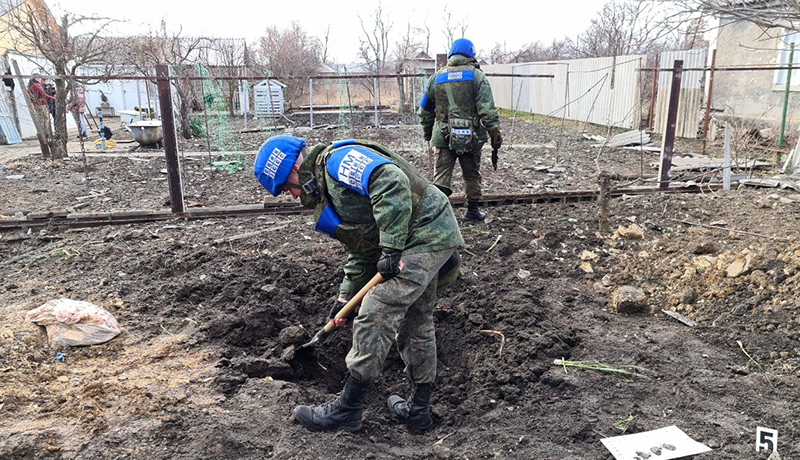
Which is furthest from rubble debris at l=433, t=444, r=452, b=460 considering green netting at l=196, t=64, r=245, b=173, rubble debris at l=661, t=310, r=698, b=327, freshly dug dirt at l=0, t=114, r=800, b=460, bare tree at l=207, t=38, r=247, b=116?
bare tree at l=207, t=38, r=247, b=116

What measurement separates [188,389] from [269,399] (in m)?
0.47

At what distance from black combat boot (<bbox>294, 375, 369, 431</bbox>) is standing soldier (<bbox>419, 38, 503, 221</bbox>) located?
3540mm

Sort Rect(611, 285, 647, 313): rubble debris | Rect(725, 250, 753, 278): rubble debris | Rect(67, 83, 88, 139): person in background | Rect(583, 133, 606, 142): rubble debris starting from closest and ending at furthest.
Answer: Rect(611, 285, 647, 313): rubble debris < Rect(725, 250, 753, 278): rubble debris < Rect(67, 83, 88, 139): person in background < Rect(583, 133, 606, 142): rubble debris

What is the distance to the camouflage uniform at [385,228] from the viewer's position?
2.55m

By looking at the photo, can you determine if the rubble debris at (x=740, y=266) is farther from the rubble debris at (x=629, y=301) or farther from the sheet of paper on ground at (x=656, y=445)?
the sheet of paper on ground at (x=656, y=445)

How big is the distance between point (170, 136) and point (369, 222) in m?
4.32

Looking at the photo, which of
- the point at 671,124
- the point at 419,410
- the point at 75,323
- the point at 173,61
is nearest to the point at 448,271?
the point at 419,410

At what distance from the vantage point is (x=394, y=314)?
107 inches

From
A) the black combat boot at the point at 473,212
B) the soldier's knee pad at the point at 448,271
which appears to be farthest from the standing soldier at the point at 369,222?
the black combat boot at the point at 473,212

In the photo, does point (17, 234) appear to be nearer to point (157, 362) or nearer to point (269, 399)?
point (157, 362)

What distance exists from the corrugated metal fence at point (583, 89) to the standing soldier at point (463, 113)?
651cm

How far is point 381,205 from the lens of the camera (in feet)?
8.29

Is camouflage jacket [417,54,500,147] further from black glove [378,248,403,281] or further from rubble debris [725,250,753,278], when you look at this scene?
black glove [378,248,403,281]

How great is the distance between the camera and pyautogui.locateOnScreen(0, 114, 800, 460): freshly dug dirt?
268 centimetres
